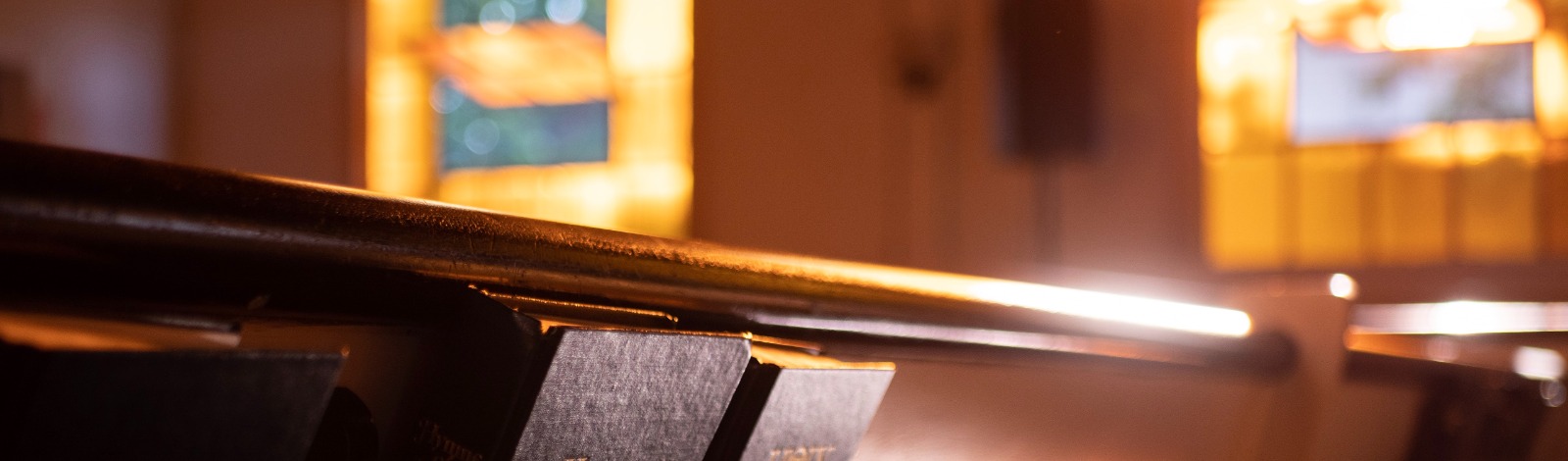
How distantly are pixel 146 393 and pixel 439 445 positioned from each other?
0.09m

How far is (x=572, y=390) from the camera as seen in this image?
0.30m

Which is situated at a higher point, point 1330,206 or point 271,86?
point 271,86

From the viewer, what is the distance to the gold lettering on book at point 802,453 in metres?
0.36

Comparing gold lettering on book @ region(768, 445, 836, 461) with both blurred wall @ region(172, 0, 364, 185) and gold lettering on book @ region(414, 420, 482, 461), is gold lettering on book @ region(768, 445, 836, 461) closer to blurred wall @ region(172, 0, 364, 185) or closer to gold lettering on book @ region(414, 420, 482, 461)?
gold lettering on book @ region(414, 420, 482, 461)

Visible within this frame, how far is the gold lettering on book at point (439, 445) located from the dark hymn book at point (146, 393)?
2.0 inches

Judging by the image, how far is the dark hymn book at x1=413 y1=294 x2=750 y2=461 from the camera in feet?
0.95

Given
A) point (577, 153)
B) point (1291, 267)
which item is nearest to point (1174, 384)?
point (1291, 267)

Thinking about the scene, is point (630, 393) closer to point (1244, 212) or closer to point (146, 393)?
point (146, 393)

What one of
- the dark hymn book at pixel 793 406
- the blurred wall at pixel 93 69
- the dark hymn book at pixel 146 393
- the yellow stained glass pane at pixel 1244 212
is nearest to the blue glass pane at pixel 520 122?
the blurred wall at pixel 93 69

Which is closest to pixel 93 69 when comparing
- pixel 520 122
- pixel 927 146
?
pixel 520 122

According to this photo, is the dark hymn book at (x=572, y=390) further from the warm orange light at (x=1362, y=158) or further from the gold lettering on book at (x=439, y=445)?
the warm orange light at (x=1362, y=158)

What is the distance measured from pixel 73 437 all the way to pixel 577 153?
523cm

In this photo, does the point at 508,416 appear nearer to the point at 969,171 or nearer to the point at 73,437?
the point at 73,437

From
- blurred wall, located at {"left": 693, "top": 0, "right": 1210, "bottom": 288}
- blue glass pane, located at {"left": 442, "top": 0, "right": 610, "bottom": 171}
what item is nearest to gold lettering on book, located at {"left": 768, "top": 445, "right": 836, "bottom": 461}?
blurred wall, located at {"left": 693, "top": 0, "right": 1210, "bottom": 288}
